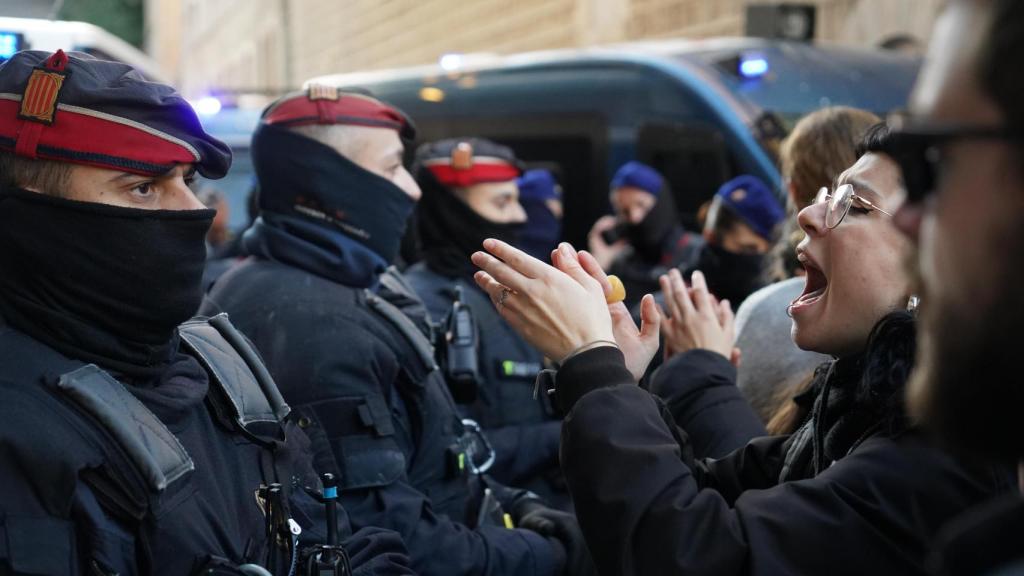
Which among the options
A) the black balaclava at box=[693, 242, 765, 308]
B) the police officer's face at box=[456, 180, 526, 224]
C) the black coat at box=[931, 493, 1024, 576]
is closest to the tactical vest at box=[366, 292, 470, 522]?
the police officer's face at box=[456, 180, 526, 224]

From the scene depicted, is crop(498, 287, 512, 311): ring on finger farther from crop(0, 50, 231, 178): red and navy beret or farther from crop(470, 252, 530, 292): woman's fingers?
crop(0, 50, 231, 178): red and navy beret

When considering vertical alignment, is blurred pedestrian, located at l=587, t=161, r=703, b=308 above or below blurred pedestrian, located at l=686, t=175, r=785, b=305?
below

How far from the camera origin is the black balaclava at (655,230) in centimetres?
761

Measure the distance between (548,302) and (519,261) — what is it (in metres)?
0.10

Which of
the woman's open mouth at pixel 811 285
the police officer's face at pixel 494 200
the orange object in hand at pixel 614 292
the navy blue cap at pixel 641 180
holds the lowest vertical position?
the navy blue cap at pixel 641 180

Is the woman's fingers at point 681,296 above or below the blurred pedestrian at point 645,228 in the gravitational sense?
above

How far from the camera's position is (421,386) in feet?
10.4

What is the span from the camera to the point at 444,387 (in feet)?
11.4

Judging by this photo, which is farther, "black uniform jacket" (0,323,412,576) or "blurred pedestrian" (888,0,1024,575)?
"black uniform jacket" (0,323,412,576)

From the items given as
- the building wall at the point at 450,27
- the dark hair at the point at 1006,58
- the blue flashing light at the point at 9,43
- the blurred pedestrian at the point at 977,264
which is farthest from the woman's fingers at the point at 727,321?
the building wall at the point at 450,27

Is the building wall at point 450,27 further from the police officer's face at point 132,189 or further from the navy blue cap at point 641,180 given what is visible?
the police officer's face at point 132,189

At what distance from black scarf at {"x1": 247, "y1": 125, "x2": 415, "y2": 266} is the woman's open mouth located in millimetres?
1358

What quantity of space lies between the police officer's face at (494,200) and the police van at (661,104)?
2723 millimetres

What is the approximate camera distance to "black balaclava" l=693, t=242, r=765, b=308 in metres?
5.29
